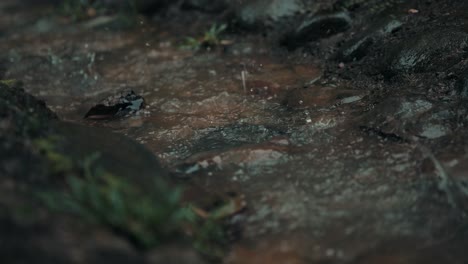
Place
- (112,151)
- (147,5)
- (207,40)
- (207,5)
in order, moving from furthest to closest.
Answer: (147,5)
(207,5)
(207,40)
(112,151)

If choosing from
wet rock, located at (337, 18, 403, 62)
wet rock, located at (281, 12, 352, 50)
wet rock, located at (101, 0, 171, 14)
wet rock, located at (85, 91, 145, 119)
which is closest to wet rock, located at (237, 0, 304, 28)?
wet rock, located at (281, 12, 352, 50)

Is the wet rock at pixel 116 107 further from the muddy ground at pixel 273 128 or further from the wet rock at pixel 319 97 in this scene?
the wet rock at pixel 319 97

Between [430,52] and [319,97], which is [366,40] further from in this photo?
[319,97]

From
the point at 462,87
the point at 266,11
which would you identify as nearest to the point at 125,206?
the point at 462,87

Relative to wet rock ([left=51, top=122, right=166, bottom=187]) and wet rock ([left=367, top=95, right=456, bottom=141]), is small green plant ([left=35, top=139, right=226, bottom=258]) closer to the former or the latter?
wet rock ([left=51, top=122, right=166, bottom=187])

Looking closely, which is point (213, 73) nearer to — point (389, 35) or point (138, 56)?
point (138, 56)

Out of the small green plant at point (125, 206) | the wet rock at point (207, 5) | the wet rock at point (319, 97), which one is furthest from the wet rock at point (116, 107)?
the wet rock at point (207, 5)

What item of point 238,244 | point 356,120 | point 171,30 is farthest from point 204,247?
point 171,30
